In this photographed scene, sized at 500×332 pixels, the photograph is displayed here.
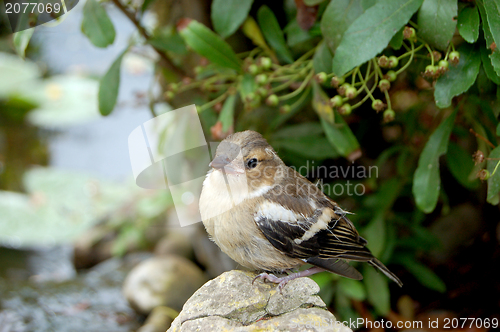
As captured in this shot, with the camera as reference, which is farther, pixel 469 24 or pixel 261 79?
pixel 261 79

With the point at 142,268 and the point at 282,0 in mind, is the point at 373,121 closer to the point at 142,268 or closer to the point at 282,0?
the point at 282,0

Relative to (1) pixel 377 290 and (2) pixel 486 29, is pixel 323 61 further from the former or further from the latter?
(1) pixel 377 290

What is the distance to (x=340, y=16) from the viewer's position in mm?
1908

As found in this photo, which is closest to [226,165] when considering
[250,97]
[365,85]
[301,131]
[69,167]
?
[250,97]

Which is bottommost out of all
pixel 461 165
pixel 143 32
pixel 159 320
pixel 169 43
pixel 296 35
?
pixel 159 320

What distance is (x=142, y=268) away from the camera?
3.77 m

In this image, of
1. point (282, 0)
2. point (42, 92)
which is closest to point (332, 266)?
point (282, 0)

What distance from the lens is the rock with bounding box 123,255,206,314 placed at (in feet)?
11.6

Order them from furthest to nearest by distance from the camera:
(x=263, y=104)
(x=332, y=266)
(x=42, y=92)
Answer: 1. (x=42, y=92)
2. (x=263, y=104)
3. (x=332, y=266)

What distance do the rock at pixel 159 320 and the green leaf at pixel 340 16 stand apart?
7.76ft

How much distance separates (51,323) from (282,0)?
Result: 318cm

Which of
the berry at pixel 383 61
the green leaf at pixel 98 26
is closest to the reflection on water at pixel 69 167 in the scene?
the green leaf at pixel 98 26

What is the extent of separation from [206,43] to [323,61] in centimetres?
62

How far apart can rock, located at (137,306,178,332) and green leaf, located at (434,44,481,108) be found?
247 centimetres
